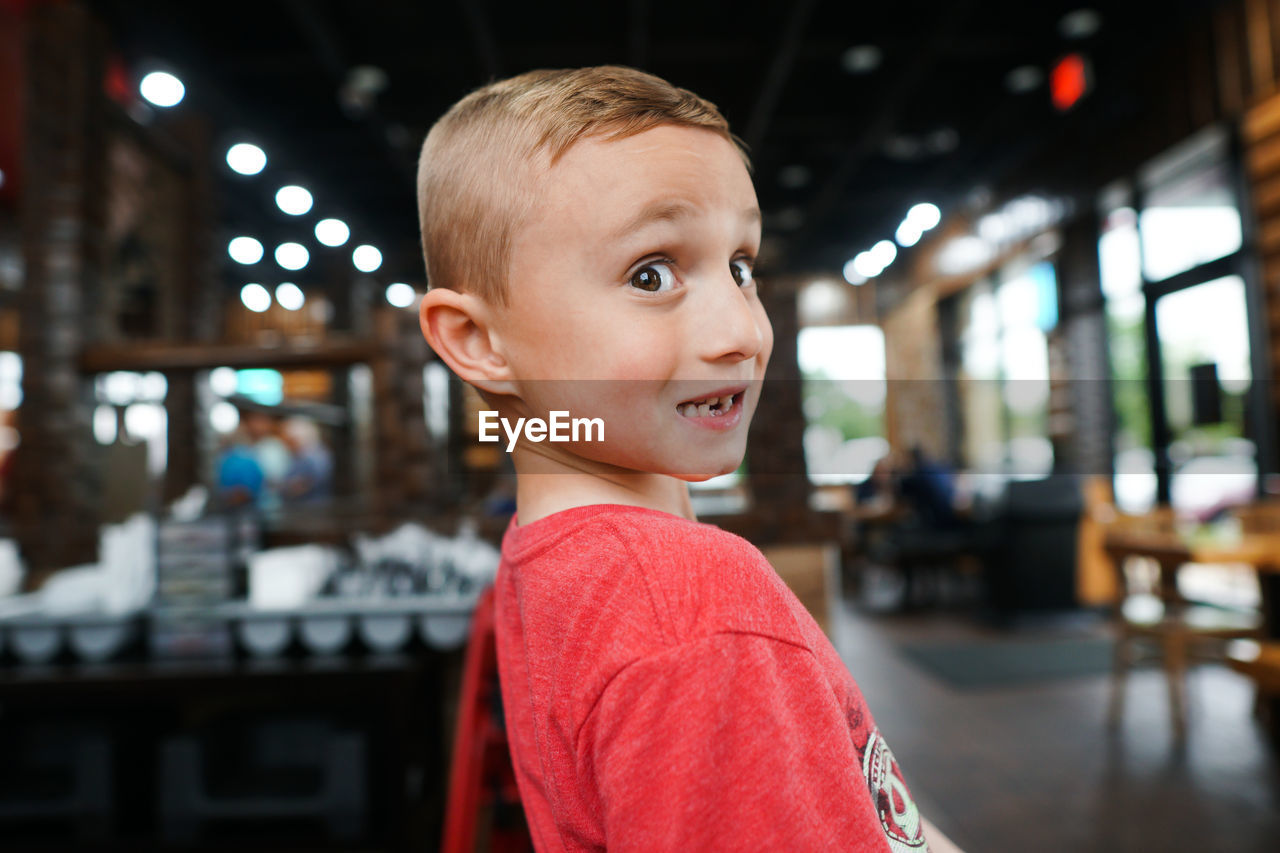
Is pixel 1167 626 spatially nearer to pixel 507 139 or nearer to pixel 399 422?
pixel 399 422

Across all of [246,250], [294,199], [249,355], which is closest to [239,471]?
[249,355]

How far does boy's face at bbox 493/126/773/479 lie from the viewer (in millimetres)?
367

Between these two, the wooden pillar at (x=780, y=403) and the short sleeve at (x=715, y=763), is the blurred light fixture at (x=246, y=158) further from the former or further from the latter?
the short sleeve at (x=715, y=763)

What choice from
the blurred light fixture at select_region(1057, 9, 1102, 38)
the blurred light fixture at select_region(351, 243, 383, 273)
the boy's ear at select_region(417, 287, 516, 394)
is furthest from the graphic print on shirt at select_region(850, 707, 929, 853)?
the blurred light fixture at select_region(1057, 9, 1102, 38)

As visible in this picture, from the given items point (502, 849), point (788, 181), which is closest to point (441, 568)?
point (502, 849)

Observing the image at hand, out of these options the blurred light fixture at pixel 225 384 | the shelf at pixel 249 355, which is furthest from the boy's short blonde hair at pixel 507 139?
the blurred light fixture at pixel 225 384

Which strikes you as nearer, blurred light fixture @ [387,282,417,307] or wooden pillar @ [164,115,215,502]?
blurred light fixture @ [387,282,417,307]

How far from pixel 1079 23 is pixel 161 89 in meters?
5.72

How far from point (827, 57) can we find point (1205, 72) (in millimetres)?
2569

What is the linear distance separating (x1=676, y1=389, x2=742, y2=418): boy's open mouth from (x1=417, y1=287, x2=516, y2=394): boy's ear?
0.10m

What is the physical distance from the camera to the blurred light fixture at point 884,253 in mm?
488

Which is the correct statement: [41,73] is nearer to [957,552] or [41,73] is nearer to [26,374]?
[26,374]

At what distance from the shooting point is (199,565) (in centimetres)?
174

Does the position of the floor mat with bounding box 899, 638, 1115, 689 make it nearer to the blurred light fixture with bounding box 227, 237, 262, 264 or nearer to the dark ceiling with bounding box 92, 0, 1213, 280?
the dark ceiling with bounding box 92, 0, 1213, 280
